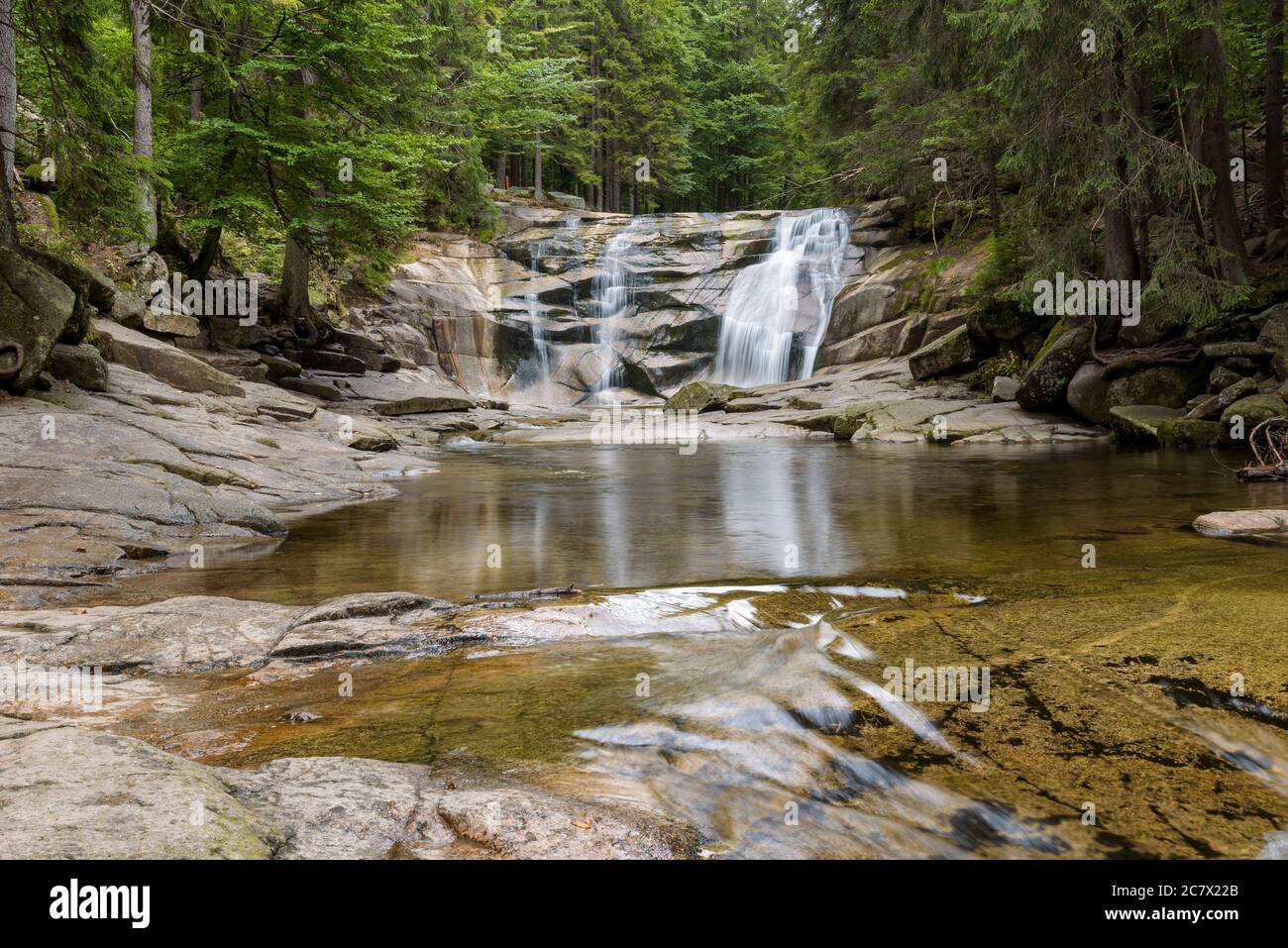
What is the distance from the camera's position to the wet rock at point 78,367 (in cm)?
1018

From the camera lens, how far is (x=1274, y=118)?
14.4 metres

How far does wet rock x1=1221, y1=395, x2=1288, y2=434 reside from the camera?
11883 millimetres

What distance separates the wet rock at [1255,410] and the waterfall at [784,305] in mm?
14274

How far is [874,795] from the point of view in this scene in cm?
263

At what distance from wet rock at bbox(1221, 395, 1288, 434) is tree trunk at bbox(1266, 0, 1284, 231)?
502 centimetres

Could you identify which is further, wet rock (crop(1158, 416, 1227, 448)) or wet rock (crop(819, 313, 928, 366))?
wet rock (crop(819, 313, 928, 366))

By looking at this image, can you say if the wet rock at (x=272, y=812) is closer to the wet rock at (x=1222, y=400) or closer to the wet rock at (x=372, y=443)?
the wet rock at (x=372, y=443)

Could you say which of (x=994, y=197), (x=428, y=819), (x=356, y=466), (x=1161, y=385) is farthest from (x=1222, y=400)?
(x=428, y=819)

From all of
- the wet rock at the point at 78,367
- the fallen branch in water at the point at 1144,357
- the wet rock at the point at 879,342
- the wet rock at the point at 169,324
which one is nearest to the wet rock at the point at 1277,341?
the fallen branch in water at the point at 1144,357

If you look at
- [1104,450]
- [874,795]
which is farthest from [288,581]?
[1104,450]

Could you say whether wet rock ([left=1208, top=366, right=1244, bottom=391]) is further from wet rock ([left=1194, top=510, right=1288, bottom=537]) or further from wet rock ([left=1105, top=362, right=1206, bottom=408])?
wet rock ([left=1194, top=510, right=1288, bottom=537])

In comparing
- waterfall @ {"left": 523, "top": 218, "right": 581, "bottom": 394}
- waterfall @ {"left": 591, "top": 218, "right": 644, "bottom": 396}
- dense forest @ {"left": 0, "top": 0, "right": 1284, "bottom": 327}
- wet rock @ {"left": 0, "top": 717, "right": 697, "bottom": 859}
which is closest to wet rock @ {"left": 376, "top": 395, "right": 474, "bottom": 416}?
dense forest @ {"left": 0, "top": 0, "right": 1284, "bottom": 327}
